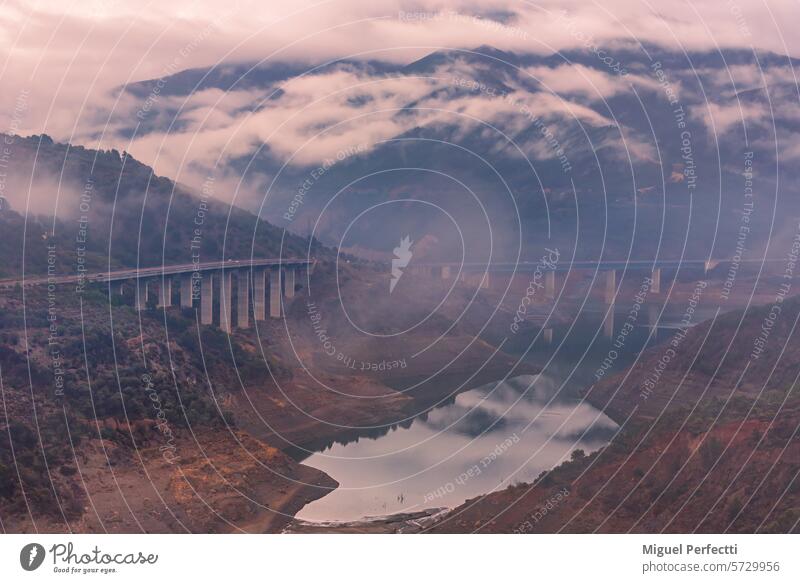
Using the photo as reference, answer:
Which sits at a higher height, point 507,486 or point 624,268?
point 624,268

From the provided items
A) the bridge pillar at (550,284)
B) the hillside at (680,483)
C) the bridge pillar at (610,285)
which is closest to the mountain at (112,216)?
the bridge pillar at (550,284)

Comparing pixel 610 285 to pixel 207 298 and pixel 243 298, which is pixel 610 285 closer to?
pixel 243 298

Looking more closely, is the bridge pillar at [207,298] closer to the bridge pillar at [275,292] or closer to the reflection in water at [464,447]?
the bridge pillar at [275,292]

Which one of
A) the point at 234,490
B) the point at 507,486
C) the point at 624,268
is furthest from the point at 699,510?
the point at 624,268

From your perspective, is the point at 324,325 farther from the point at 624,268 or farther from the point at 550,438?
the point at 624,268

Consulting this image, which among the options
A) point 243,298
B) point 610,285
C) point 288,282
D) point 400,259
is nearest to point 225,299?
point 243,298
